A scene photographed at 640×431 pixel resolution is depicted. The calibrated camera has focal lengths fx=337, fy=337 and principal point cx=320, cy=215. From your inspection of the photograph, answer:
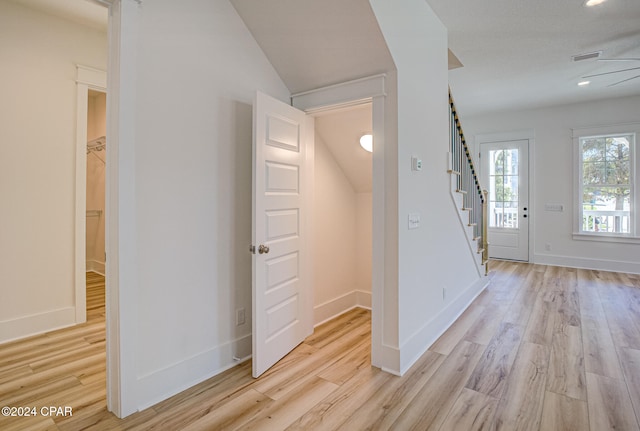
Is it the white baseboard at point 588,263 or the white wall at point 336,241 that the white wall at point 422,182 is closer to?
the white wall at point 336,241

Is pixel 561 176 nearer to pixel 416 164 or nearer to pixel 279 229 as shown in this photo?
pixel 416 164

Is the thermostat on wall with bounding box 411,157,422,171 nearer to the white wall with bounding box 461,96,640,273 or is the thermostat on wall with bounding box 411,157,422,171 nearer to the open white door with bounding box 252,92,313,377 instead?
the open white door with bounding box 252,92,313,377

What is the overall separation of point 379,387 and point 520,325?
6.20 feet

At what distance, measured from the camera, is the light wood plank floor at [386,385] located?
1817mm

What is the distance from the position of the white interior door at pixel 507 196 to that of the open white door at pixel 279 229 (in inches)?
203

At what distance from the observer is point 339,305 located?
11.9 feet

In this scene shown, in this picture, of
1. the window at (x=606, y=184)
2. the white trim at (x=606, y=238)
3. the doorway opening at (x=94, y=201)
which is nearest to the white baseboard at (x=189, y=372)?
the doorway opening at (x=94, y=201)

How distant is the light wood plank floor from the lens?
182 centimetres

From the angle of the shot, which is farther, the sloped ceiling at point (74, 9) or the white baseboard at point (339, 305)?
the white baseboard at point (339, 305)

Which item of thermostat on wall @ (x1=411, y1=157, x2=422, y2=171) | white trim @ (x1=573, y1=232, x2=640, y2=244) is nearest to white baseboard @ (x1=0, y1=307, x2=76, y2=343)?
thermostat on wall @ (x1=411, y1=157, x2=422, y2=171)

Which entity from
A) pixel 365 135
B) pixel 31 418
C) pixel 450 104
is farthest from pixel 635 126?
pixel 31 418

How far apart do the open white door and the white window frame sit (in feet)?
17.9

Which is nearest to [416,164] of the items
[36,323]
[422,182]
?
[422,182]

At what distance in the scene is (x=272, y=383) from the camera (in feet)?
7.23
